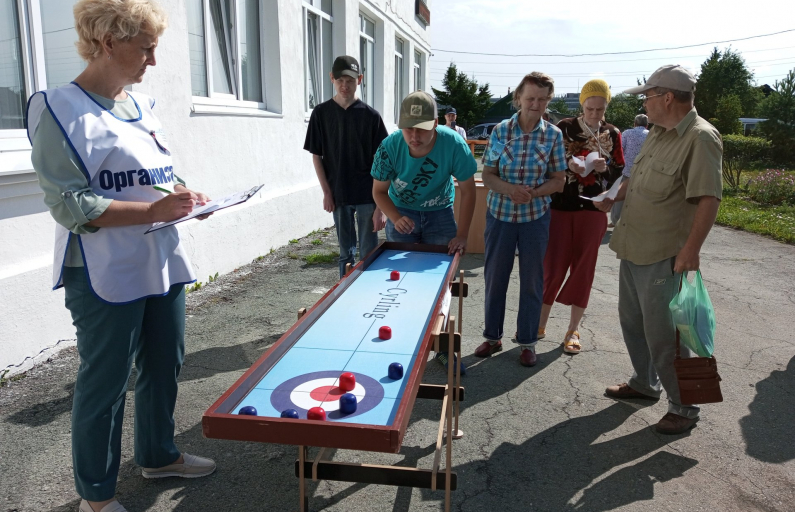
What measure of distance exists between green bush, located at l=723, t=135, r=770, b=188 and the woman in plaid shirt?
15.0 m

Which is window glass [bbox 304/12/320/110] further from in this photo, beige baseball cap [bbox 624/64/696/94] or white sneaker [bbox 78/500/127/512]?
white sneaker [bbox 78/500/127/512]

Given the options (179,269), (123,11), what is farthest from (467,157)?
(123,11)

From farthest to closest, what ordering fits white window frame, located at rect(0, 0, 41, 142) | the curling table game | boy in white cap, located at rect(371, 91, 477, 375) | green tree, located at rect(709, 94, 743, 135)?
green tree, located at rect(709, 94, 743, 135) < white window frame, located at rect(0, 0, 41, 142) < boy in white cap, located at rect(371, 91, 477, 375) < the curling table game

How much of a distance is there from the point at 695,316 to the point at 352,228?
113 inches

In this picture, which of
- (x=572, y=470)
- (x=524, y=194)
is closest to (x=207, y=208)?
(x=572, y=470)

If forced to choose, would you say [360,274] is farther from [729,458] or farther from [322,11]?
[322,11]

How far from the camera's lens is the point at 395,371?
6.89ft

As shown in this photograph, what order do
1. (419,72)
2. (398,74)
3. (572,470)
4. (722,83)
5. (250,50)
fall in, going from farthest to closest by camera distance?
(722,83) → (419,72) → (398,74) → (250,50) → (572,470)

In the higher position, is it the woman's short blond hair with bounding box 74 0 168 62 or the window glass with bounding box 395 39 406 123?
the window glass with bounding box 395 39 406 123

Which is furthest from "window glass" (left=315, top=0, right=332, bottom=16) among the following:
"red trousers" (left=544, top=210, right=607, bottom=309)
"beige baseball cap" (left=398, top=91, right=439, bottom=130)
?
"beige baseball cap" (left=398, top=91, right=439, bottom=130)

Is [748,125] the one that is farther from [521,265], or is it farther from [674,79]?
[674,79]

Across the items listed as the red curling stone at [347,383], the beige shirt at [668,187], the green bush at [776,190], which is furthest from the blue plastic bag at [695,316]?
the green bush at [776,190]

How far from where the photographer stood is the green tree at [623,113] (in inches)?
1614

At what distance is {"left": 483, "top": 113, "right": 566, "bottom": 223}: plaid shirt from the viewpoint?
13.5ft
